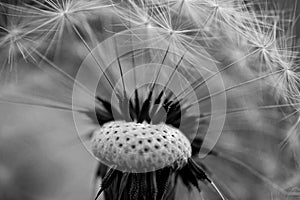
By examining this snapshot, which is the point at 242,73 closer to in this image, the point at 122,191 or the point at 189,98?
the point at 189,98

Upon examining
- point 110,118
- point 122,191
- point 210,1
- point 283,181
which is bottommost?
point 283,181

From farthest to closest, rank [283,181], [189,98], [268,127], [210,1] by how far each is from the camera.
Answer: [268,127] < [283,181] < [210,1] < [189,98]

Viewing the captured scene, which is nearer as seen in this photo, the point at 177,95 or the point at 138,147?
the point at 138,147

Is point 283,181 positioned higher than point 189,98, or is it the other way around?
point 189,98

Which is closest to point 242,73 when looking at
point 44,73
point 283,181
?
point 283,181
